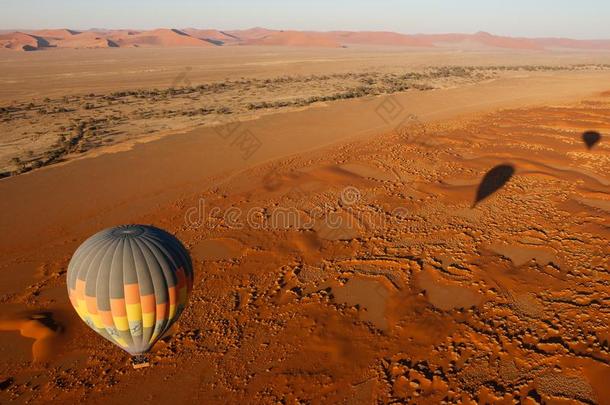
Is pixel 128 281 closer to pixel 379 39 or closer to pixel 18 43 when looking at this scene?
pixel 18 43

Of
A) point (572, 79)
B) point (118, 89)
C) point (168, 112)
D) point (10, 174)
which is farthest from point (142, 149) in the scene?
point (572, 79)

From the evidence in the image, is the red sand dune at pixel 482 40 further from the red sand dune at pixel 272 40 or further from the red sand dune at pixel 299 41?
the red sand dune at pixel 299 41

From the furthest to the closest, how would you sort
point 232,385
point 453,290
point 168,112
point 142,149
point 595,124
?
point 168,112 < point 595,124 < point 142,149 < point 453,290 < point 232,385

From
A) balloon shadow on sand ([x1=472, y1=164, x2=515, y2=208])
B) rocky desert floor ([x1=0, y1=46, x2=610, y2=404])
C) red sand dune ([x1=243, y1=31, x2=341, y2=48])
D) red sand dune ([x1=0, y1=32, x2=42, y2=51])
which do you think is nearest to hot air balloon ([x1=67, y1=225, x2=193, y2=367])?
rocky desert floor ([x1=0, y1=46, x2=610, y2=404])

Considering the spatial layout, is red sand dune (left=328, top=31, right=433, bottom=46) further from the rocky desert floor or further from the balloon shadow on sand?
the balloon shadow on sand

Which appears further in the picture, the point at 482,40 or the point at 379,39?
the point at 482,40

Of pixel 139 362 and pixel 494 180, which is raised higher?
pixel 494 180

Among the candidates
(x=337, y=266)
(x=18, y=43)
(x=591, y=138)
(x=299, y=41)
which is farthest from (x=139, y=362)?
(x=299, y=41)

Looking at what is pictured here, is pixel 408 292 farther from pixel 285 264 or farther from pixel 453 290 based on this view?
pixel 285 264
